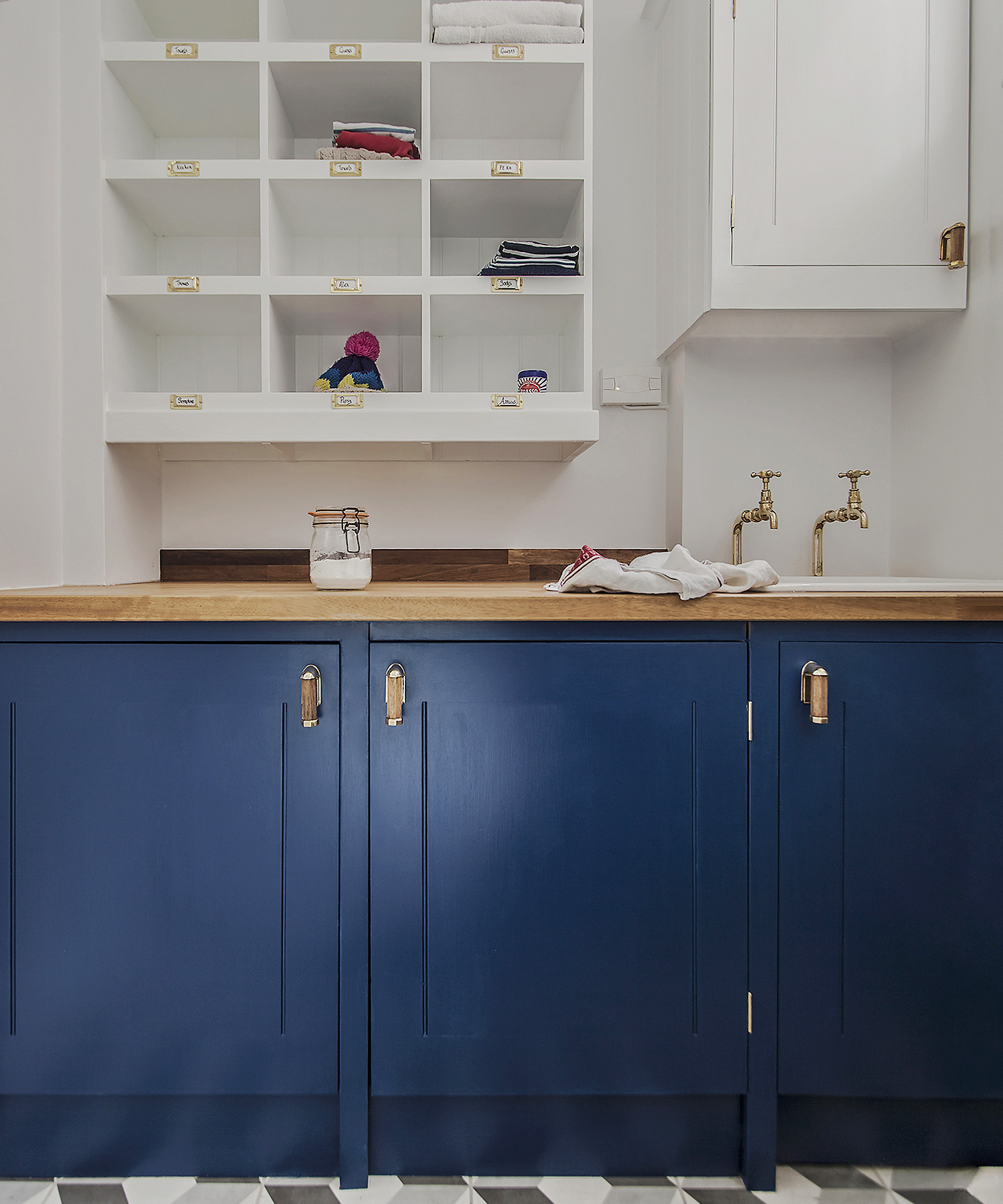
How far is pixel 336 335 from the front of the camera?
6.64 ft

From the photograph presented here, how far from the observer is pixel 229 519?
81.7 inches

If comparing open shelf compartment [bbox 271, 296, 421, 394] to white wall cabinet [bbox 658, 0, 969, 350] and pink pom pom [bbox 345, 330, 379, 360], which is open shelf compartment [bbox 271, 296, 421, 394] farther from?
white wall cabinet [bbox 658, 0, 969, 350]

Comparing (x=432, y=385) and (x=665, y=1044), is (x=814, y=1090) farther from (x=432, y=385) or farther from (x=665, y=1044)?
(x=432, y=385)

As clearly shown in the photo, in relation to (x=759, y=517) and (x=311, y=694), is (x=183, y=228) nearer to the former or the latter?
(x=311, y=694)

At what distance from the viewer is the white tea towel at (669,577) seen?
4.20ft

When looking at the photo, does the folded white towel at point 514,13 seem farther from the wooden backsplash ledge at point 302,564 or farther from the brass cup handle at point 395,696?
the brass cup handle at point 395,696

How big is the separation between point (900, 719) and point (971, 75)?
1478 millimetres

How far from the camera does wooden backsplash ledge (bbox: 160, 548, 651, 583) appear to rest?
206 centimetres

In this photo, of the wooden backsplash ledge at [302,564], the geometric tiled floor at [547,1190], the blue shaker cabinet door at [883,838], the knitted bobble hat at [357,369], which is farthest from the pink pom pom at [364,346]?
the geometric tiled floor at [547,1190]

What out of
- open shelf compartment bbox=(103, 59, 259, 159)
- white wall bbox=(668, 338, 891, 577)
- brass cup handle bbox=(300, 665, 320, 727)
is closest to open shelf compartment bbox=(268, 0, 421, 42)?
open shelf compartment bbox=(103, 59, 259, 159)

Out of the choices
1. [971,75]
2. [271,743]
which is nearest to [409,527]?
[271,743]

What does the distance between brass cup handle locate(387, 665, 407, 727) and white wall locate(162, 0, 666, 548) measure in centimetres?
84

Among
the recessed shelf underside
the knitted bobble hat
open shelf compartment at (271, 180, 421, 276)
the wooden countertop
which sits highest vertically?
open shelf compartment at (271, 180, 421, 276)

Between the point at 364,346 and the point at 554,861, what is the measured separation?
4.27 feet
